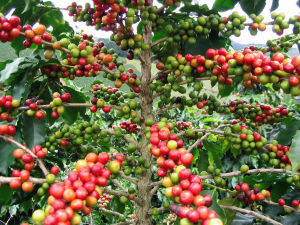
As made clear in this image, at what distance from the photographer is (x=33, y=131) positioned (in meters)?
1.71

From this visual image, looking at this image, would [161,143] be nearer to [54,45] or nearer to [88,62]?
[88,62]

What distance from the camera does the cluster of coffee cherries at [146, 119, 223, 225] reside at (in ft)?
3.23

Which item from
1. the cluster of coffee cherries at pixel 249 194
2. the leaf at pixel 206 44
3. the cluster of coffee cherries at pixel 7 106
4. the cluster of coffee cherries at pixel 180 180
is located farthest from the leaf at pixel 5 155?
the cluster of coffee cherries at pixel 249 194

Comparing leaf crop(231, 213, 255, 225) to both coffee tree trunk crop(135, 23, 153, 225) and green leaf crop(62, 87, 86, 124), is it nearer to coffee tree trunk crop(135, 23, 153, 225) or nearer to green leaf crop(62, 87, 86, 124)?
coffee tree trunk crop(135, 23, 153, 225)

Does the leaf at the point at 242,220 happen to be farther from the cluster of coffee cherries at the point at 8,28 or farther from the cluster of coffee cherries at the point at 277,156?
the cluster of coffee cherries at the point at 8,28

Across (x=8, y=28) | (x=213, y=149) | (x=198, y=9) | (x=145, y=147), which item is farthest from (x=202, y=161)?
(x=8, y=28)

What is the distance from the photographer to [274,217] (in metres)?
1.98

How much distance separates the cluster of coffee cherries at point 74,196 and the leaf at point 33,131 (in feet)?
1.95

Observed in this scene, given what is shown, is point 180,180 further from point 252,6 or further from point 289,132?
point 252,6

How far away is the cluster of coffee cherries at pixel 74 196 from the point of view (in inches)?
38.6

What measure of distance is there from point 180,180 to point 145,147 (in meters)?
0.74

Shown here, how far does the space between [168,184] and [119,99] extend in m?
1.01

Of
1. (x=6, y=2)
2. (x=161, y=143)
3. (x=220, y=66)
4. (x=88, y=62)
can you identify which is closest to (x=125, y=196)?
(x=161, y=143)

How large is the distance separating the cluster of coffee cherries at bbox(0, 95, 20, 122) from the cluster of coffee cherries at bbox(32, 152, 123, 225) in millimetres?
597
